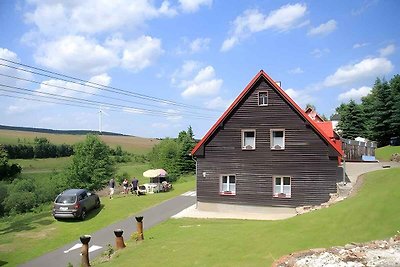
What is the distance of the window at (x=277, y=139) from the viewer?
82.4ft

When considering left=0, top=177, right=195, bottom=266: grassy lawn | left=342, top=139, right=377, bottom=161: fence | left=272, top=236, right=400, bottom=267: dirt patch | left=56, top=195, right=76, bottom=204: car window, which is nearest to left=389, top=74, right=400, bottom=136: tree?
left=342, top=139, right=377, bottom=161: fence

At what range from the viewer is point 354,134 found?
65.2 m

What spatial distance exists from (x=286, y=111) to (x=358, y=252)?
15848 millimetres

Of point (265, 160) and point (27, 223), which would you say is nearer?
point (265, 160)

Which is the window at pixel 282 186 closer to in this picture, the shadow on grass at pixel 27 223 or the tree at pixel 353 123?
the shadow on grass at pixel 27 223

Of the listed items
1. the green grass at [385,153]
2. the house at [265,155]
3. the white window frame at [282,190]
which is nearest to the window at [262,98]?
the house at [265,155]

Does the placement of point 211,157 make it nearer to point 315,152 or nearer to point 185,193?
point 315,152

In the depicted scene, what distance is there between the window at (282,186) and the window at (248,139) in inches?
111

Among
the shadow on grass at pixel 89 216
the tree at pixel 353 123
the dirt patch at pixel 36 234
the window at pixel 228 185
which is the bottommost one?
the dirt patch at pixel 36 234

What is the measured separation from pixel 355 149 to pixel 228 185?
2467 centimetres

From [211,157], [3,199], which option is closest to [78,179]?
[3,199]

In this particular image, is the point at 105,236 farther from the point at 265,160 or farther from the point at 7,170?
the point at 7,170

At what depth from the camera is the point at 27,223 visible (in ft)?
83.5

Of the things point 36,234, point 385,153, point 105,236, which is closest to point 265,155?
point 105,236
